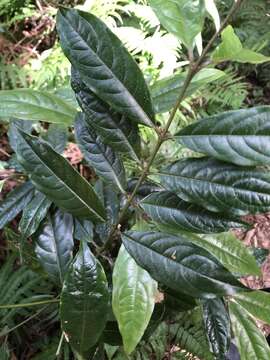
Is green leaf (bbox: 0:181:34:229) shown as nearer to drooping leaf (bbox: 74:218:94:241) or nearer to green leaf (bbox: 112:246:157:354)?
drooping leaf (bbox: 74:218:94:241)

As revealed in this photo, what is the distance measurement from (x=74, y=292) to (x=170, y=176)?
23cm

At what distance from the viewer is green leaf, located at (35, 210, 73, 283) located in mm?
875

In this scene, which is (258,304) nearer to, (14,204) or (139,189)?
(139,189)

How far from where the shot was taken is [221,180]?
0.63m

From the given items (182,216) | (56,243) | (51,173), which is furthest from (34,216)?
(182,216)

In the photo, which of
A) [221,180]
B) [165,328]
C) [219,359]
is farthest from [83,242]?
[165,328]

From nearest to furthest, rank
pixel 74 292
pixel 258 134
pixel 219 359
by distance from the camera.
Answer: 1. pixel 258 134
2. pixel 74 292
3. pixel 219 359

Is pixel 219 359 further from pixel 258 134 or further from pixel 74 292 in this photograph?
pixel 258 134

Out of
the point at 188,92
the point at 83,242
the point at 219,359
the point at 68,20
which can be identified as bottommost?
the point at 219,359

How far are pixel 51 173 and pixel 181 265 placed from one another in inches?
9.7

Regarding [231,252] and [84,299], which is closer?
[84,299]

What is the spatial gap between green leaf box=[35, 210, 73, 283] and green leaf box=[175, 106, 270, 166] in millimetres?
363

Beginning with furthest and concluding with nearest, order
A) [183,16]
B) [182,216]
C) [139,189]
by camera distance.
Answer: [139,189]
[182,216]
[183,16]

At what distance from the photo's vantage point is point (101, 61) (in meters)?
0.63
